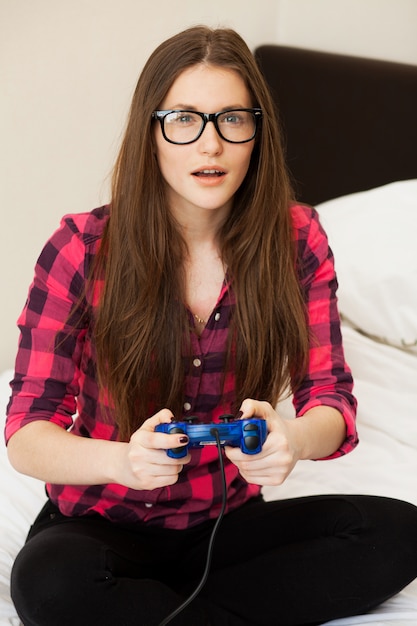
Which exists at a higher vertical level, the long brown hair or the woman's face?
the woman's face

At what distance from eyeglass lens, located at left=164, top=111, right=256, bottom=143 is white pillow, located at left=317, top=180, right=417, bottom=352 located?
0.80 m

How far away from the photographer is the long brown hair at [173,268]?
3.70 ft

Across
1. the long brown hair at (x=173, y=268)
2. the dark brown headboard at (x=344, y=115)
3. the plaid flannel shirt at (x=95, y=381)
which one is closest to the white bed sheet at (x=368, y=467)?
the plaid flannel shirt at (x=95, y=381)

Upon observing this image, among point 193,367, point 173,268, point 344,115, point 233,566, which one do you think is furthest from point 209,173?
point 344,115

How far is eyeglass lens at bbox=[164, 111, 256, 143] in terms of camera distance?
→ 1.11 m

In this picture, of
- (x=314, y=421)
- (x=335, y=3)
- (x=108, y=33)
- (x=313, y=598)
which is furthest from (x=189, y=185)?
(x=335, y=3)

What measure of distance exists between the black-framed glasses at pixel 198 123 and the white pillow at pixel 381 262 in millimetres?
797

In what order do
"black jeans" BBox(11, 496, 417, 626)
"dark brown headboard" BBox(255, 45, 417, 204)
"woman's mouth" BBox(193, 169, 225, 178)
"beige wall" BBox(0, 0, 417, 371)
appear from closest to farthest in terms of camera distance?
"black jeans" BBox(11, 496, 417, 626) < "woman's mouth" BBox(193, 169, 225, 178) < "beige wall" BBox(0, 0, 417, 371) < "dark brown headboard" BBox(255, 45, 417, 204)

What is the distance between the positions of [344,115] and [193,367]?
1277 millimetres

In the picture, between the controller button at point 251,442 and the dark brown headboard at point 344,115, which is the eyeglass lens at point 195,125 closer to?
the controller button at point 251,442

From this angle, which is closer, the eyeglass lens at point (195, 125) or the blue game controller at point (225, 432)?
the blue game controller at point (225, 432)

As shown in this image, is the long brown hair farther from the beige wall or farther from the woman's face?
the beige wall

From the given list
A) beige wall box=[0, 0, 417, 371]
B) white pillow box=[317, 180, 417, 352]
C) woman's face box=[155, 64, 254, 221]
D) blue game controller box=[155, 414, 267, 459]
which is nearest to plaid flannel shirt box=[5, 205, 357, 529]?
woman's face box=[155, 64, 254, 221]

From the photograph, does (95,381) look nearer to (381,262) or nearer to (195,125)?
(195,125)
